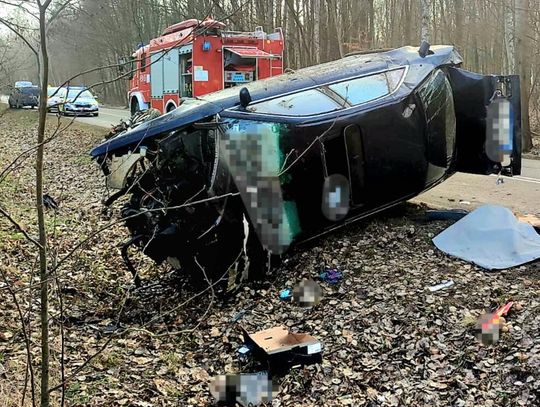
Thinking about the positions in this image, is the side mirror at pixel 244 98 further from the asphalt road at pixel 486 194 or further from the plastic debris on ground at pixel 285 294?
the asphalt road at pixel 486 194

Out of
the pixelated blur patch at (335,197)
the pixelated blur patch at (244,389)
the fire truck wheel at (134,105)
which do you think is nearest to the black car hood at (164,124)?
the pixelated blur patch at (335,197)

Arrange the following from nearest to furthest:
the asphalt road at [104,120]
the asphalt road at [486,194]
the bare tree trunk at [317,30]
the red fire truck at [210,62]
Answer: the asphalt road at [486,194] < the red fire truck at [210,62] < the bare tree trunk at [317,30] < the asphalt road at [104,120]

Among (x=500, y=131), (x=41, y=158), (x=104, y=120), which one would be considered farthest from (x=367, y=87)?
(x=104, y=120)

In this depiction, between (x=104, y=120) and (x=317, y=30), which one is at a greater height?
(x=317, y=30)

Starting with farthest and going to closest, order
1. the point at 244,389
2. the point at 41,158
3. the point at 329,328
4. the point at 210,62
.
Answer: the point at 210,62 → the point at 329,328 → the point at 244,389 → the point at 41,158

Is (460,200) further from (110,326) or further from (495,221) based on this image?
(110,326)

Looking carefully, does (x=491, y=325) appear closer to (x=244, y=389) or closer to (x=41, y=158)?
(x=244, y=389)

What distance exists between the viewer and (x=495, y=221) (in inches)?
218

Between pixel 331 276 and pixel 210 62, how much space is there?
9.94 metres

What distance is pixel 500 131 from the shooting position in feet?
20.3

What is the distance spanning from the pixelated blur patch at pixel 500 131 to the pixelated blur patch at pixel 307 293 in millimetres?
2513

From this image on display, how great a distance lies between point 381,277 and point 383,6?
87.8 ft

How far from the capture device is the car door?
A: 20.2 feet

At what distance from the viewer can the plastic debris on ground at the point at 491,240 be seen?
5.14m
